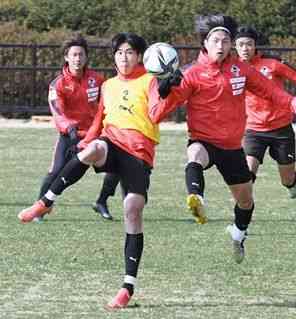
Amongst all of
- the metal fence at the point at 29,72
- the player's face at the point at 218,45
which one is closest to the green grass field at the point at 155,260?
the player's face at the point at 218,45

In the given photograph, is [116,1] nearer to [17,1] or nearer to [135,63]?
[17,1]

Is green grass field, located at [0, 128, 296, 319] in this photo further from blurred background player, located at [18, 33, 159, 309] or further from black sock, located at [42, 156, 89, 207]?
black sock, located at [42, 156, 89, 207]

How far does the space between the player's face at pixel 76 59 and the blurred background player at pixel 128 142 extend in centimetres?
307

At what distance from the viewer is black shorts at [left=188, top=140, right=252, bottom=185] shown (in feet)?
28.2

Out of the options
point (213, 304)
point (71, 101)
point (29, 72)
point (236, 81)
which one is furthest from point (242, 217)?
point (29, 72)

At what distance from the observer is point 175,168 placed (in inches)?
651

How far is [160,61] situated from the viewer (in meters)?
7.85

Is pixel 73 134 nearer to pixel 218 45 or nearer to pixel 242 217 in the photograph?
pixel 242 217

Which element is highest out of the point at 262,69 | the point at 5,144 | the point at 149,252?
the point at 262,69

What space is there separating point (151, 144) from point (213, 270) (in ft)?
5.12

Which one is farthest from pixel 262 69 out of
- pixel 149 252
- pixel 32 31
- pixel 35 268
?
pixel 32 31

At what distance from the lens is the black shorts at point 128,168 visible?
25.8 ft

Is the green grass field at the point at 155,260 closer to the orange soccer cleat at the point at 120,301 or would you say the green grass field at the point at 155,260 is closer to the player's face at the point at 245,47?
the orange soccer cleat at the point at 120,301

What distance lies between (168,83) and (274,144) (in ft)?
14.1
